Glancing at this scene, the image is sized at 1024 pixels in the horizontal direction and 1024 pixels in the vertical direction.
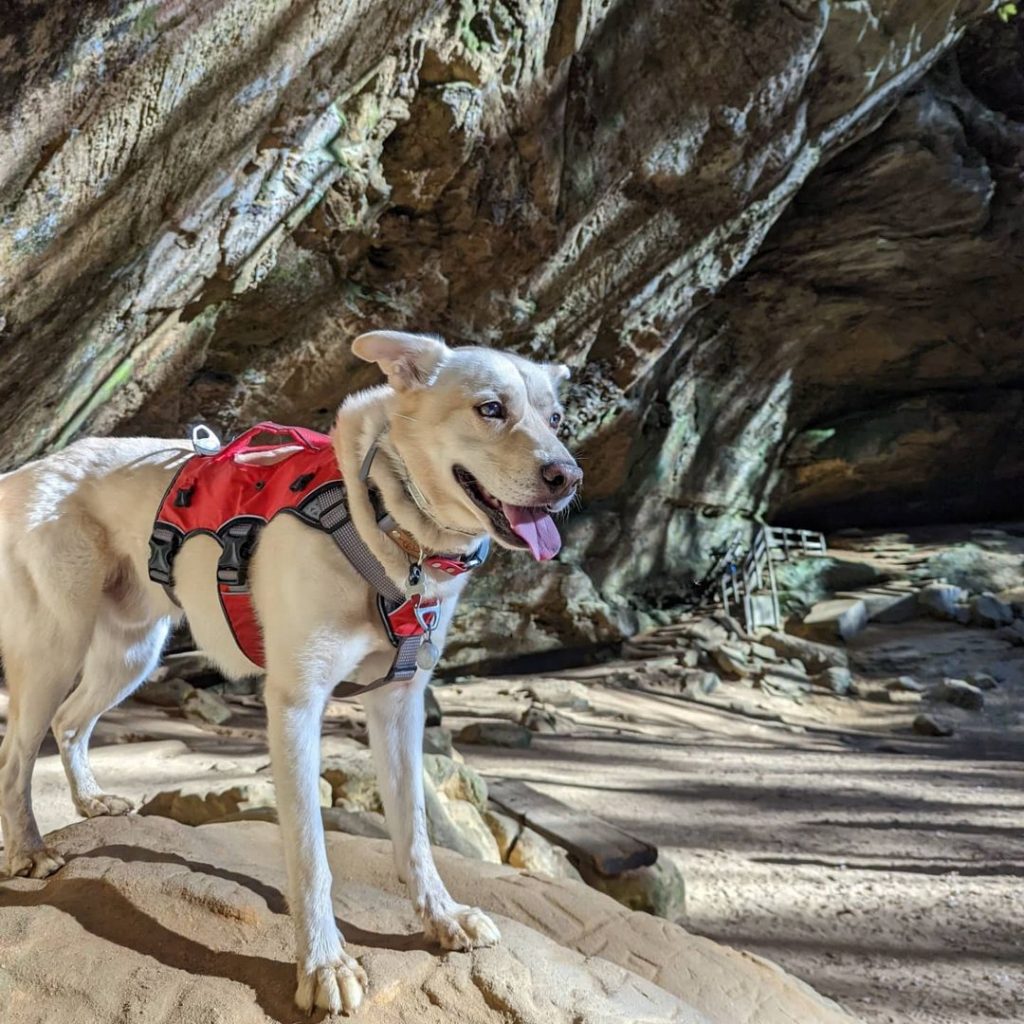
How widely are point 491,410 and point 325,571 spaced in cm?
57

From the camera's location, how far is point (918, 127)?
1188 cm

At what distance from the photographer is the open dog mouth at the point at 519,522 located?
1761mm

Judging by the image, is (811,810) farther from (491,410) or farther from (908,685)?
(908,685)

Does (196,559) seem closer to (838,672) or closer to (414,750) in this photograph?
(414,750)

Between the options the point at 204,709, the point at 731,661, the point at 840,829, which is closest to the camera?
the point at 840,829

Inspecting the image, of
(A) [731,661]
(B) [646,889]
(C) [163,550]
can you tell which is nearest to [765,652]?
(A) [731,661]

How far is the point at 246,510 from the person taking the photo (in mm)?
2137

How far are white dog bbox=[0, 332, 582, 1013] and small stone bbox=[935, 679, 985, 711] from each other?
981 centimetres

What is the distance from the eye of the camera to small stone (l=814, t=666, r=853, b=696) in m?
10.7

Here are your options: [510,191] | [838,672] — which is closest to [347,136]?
[510,191]

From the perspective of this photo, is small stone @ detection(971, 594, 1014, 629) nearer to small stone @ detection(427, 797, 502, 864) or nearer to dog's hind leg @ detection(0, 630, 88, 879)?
small stone @ detection(427, 797, 502, 864)


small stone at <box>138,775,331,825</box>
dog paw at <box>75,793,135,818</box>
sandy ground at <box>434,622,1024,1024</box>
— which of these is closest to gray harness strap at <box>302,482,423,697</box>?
dog paw at <box>75,793,135,818</box>

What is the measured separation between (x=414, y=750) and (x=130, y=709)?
610 centimetres

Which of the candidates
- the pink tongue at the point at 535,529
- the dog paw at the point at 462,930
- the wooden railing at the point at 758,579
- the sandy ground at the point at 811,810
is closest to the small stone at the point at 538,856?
the sandy ground at the point at 811,810
